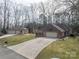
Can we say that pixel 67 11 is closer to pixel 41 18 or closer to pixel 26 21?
pixel 41 18

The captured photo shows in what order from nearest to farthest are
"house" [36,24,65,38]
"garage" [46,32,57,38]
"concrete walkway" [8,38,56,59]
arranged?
"concrete walkway" [8,38,56,59], "house" [36,24,65,38], "garage" [46,32,57,38]

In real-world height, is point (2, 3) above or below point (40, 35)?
above

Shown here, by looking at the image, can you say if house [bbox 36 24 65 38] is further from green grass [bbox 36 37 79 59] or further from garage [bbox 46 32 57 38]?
green grass [bbox 36 37 79 59]

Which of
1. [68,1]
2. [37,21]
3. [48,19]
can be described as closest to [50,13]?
[48,19]

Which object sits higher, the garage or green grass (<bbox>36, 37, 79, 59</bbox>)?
green grass (<bbox>36, 37, 79, 59</bbox>)

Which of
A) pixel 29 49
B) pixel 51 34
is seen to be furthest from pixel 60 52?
pixel 51 34

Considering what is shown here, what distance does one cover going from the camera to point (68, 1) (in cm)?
3475

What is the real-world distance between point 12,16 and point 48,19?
1515 cm

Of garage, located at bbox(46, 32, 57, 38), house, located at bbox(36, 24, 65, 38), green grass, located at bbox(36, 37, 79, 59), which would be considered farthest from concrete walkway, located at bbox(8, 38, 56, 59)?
garage, located at bbox(46, 32, 57, 38)

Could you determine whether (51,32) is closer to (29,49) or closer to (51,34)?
(51,34)

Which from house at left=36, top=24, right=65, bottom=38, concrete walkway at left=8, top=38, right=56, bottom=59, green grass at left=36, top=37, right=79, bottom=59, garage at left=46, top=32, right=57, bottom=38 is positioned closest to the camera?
green grass at left=36, top=37, right=79, bottom=59

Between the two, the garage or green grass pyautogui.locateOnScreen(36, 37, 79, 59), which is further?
the garage

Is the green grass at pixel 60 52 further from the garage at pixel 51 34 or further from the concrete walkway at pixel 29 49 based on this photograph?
the garage at pixel 51 34

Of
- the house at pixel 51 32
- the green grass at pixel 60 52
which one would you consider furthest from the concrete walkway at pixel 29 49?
the house at pixel 51 32
